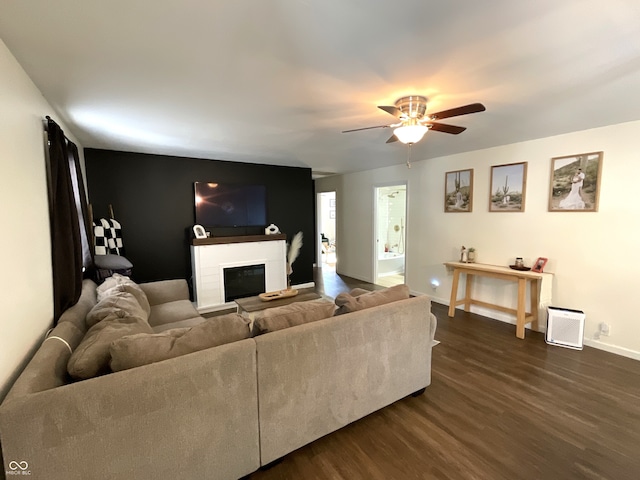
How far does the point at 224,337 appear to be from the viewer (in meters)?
1.58

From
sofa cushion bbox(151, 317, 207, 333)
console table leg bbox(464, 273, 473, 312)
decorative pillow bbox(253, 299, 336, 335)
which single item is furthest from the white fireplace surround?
console table leg bbox(464, 273, 473, 312)

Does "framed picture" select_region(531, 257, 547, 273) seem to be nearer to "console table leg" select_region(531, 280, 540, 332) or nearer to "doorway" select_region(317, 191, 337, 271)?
"console table leg" select_region(531, 280, 540, 332)

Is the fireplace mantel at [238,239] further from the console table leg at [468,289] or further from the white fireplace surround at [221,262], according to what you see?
the console table leg at [468,289]

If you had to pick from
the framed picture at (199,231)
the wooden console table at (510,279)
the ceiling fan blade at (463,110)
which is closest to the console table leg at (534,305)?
the wooden console table at (510,279)

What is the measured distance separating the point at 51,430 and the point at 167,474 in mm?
538

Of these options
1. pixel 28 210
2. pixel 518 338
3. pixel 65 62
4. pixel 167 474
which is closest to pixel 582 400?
pixel 518 338

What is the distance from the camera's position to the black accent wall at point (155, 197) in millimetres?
3982

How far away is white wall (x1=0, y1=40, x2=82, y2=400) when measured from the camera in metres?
1.34

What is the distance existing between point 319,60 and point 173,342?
176cm

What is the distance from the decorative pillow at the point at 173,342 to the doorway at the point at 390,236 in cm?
453

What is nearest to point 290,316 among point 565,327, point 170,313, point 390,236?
point 170,313

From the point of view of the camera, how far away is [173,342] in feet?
4.84

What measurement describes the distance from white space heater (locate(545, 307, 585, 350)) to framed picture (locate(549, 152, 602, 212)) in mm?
1148

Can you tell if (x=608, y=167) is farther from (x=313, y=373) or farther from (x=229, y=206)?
(x=229, y=206)
